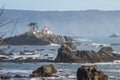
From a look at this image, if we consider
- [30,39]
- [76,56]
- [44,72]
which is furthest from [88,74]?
[30,39]

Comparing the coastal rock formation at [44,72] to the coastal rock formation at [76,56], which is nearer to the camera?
the coastal rock formation at [44,72]

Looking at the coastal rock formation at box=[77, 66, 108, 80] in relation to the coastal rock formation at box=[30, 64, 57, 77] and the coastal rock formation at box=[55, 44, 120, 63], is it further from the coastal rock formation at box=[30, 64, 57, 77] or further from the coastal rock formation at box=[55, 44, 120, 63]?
the coastal rock formation at box=[55, 44, 120, 63]

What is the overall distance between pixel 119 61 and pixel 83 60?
389cm

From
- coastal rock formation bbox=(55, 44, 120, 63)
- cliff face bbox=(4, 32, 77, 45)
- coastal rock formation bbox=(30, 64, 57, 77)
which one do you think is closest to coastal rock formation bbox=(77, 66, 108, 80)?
coastal rock formation bbox=(30, 64, 57, 77)

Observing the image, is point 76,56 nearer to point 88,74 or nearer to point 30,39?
point 88,74

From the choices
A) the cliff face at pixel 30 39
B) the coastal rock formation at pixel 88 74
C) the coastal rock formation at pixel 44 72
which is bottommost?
the cliff face at pixel 30 39

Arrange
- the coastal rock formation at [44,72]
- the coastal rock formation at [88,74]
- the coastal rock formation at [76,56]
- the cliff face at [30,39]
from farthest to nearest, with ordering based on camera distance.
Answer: the cliff face at [30,39], the coastal rock formation at [76,56], the coastal rock formation at [44,72], the coastal rock formation at [88,74]

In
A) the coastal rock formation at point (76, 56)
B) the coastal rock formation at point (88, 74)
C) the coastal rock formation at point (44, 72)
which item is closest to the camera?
the coastal rock formation at point (88, 74)

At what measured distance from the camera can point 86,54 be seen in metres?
47.4

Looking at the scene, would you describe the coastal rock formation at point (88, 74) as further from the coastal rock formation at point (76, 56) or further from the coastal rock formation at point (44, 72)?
the coastal rock formation at point (76, 56)

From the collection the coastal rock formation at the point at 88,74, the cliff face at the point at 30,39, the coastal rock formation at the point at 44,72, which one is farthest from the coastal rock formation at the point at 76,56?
the cliff face at the point at 30,39

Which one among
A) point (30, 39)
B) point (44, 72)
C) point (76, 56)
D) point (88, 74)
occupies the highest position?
point (88, 74)

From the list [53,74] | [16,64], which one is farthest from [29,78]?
[16,64]

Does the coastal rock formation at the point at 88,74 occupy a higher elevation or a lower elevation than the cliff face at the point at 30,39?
higher
